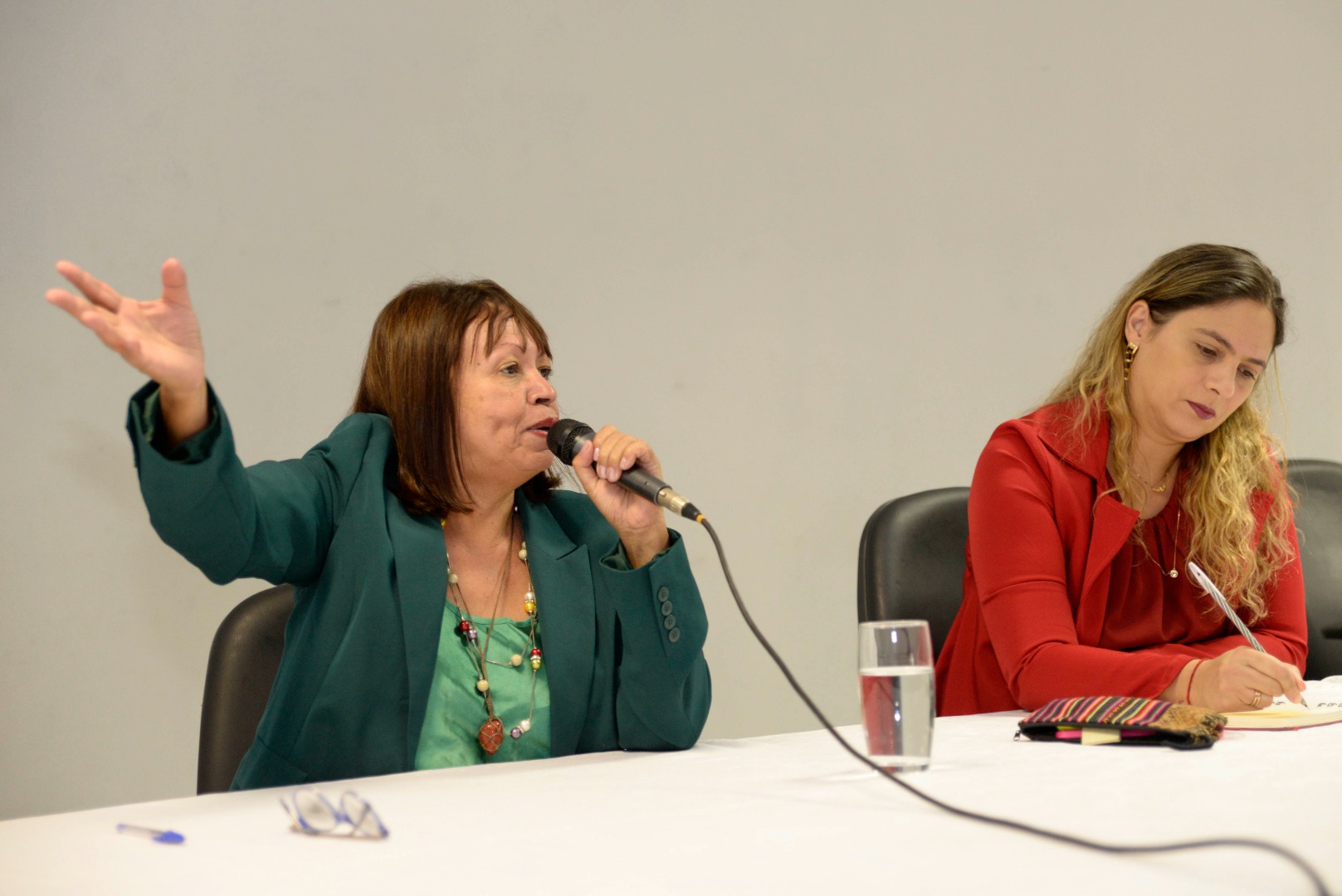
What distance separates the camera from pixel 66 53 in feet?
6.64

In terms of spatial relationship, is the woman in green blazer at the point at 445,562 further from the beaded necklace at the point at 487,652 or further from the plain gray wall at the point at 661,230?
the plain gray wall at the point at 661,230

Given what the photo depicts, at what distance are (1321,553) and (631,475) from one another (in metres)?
1.59

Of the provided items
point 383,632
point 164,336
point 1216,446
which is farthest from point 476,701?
point 1216,446

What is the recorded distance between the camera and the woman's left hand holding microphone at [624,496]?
4.45ft

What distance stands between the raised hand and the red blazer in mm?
1100

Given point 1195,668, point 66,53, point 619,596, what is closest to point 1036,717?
point 1195,668

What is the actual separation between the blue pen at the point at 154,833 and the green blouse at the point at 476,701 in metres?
0.52

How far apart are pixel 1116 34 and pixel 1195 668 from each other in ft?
6.73

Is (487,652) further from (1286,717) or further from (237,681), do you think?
(1286,717)

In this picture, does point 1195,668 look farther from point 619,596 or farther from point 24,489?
point 24,489

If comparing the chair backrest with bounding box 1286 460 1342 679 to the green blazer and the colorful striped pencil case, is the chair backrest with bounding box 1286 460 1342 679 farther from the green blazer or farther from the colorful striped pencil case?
the green blazer

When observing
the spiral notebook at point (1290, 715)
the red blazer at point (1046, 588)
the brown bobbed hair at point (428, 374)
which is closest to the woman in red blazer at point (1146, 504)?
the red blazer at point (1046, 588)

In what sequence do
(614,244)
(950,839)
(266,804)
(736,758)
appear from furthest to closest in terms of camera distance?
1. (614,244)
2. (736,758)
3. (266,804)
4. (950,839)

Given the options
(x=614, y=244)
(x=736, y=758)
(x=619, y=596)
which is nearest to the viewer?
(x=736, y=758)
